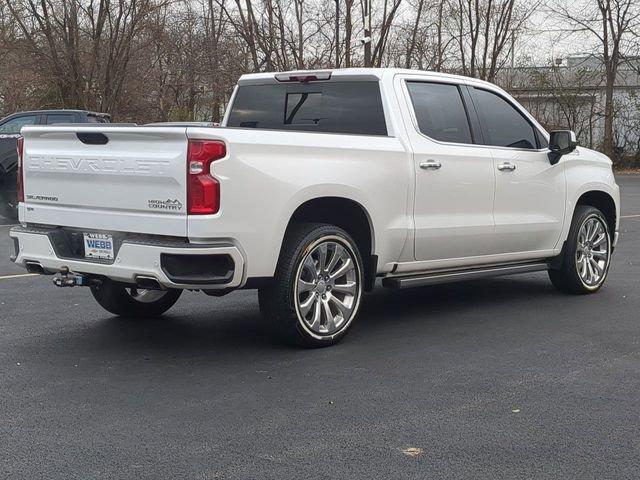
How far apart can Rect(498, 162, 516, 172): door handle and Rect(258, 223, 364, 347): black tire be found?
5.81ft

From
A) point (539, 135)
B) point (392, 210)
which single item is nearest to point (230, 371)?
point (392, 210)

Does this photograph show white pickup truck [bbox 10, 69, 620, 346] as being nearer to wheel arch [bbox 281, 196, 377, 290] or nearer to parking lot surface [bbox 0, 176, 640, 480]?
wheel arch [bbox 281, 196, 377, 290]

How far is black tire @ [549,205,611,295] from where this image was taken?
802 centimetres

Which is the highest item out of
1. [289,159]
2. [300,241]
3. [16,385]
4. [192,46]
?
[192,46]

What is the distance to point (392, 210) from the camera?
637cm

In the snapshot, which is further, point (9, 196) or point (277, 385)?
point (9, 196)

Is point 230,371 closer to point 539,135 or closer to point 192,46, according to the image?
point 539,135

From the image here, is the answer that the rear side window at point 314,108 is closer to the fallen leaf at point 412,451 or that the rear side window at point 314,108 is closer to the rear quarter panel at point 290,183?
the rear quarter panel at point 290,183

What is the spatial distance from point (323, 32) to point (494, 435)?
2933cm

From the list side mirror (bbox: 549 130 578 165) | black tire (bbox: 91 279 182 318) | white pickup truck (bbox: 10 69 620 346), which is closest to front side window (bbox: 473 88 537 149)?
white pickup truck (bbox: 10 69 620 346)

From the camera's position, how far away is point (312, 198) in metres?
5.77

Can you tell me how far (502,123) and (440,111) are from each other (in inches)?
30.9

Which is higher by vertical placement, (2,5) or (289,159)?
(2,5)

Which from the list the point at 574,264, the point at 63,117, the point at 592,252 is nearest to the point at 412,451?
the point at 574,264
